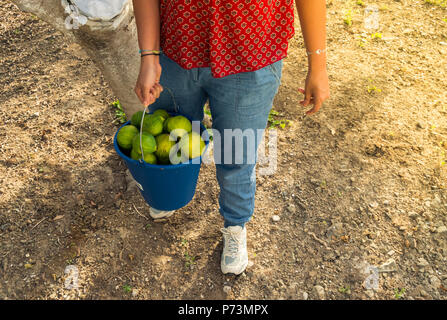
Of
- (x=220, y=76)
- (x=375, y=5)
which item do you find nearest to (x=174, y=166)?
(x=220, y=76)

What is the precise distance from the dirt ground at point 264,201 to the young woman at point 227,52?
2.98 feet

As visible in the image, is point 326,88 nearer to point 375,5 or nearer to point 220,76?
point 220,76

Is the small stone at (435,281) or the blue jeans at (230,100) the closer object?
the blue jeans at (230,100)

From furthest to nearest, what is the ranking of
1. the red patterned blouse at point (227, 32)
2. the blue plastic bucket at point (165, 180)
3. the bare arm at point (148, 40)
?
1. the blue plastic bucket at point (165, 180)
2. the bare arm at point (148, 40)
3. the red patterned blouse at point (227, 32)

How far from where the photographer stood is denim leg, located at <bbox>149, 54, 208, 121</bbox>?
1.74m

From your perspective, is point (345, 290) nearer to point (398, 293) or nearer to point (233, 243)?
point (398, 293)

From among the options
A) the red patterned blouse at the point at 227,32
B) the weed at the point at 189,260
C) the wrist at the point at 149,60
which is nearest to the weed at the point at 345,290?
the weed at the point at 189,260

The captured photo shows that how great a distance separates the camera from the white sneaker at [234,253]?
2.27 m

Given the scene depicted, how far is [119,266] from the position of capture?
234 cm

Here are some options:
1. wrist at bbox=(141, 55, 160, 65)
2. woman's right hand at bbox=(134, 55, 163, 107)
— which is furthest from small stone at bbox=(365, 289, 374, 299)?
wrist at bbox=(141, 55, 160, 65)

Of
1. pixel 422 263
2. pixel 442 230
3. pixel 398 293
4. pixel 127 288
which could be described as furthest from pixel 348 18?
pixel 127 288

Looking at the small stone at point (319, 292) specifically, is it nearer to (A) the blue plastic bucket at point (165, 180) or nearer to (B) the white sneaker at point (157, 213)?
(A) the blue plastic bucket at point (165, 180)

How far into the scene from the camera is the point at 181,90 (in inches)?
71.6

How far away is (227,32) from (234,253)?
1359 mm
